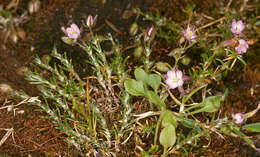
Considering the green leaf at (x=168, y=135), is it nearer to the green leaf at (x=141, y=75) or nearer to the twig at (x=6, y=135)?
the green leaf at (x=141, y=75)

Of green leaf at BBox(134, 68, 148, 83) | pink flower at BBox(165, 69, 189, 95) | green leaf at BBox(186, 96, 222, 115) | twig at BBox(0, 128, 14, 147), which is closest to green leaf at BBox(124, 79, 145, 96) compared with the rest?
green leaf at BBox(134, 68, 148, 83)

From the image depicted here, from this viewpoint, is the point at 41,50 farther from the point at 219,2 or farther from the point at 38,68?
the point at 219,2

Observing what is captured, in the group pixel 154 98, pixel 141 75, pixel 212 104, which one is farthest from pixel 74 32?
pixel 212 104

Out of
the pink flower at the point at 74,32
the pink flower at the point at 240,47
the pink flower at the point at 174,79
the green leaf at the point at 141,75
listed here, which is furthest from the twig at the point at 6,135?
the pink flower at the point at 240,47

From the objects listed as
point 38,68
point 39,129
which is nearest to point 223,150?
point 39,129

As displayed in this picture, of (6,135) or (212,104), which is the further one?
(6,135)

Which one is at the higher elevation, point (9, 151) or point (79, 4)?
point (79, 4)

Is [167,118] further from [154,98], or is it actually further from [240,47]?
[240,47]

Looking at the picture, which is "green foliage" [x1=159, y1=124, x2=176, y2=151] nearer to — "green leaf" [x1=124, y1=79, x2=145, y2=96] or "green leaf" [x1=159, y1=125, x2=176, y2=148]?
"green leaf" [x1=159, y1=125, x2=176, y2=148]
